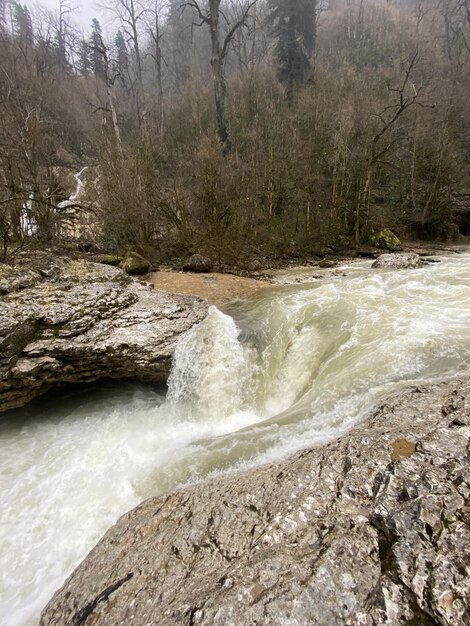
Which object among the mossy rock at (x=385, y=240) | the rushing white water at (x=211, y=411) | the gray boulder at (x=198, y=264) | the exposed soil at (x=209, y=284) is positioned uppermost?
the mossy rock at (x=385, y=240)

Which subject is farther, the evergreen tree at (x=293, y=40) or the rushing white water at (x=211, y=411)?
the evergreen tree at (x=293, y=40)

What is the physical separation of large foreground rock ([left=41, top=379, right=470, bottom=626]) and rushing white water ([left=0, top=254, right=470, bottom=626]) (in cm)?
70

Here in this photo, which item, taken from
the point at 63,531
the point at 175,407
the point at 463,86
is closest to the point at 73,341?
the point at 175,407

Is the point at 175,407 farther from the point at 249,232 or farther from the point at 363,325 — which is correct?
the point at 249,232

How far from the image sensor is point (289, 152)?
1371cm

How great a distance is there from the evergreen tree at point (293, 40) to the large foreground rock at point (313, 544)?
2091cm

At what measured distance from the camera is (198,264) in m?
10.1

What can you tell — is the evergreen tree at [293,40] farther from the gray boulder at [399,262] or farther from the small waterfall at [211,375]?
the small waterfall at [211,375]

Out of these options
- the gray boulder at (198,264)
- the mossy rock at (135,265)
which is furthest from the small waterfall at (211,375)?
the gray boulder at (198,264)

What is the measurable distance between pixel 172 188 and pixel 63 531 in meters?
9.94

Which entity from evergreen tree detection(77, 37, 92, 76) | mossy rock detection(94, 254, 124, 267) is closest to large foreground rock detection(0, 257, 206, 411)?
mossy rock detection(94, 254, 124, 267)

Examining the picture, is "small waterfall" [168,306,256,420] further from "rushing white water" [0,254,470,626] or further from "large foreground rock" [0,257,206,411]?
"large foreground rock" [0,257,206,411]

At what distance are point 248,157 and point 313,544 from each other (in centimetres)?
1337

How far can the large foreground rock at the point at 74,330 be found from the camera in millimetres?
4836
